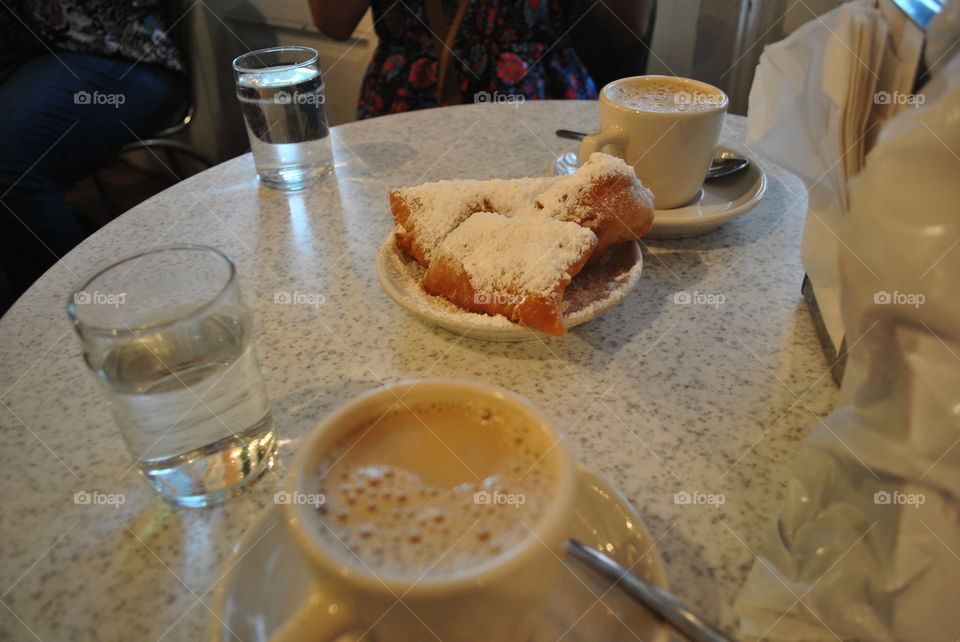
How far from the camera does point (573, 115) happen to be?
116 cm

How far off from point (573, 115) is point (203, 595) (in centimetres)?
96

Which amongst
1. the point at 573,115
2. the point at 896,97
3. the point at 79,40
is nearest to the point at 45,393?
the point at 896,97

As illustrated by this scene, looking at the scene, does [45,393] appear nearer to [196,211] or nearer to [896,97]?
[196,211]

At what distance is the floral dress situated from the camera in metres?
1.42

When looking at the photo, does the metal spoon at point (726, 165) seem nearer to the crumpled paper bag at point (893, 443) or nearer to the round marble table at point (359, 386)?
the round marble table at point (359, 386)

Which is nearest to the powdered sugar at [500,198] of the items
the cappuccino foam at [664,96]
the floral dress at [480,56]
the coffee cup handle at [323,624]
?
the cappuccino foam at [664,96]

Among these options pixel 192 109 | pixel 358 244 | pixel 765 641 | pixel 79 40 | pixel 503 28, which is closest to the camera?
pixel 765 641

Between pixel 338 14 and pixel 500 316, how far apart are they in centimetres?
117

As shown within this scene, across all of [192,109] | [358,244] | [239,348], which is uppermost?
[239,348]

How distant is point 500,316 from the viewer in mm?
626

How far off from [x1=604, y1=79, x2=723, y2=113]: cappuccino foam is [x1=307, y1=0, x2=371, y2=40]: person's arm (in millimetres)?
840

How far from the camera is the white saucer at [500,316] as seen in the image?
0.61 metres

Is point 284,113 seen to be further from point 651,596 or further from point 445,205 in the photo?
point 651,596

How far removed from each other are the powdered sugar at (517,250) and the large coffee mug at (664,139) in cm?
20
